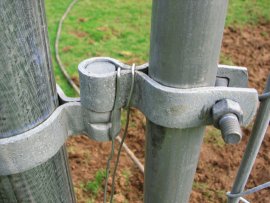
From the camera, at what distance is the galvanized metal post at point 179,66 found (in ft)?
1.86

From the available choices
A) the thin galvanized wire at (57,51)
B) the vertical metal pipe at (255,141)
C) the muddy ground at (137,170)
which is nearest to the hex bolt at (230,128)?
the vertical metal pipe at (255,141)

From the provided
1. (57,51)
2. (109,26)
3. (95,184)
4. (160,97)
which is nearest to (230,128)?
(160,97)

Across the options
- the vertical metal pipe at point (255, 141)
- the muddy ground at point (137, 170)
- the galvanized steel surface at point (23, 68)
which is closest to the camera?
the galvanized steel surface at point (23, 68)

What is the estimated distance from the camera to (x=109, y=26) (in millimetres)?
3600

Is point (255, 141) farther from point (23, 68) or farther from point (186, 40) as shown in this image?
point (23, 68)

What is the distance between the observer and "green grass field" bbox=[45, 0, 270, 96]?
315 centimetres

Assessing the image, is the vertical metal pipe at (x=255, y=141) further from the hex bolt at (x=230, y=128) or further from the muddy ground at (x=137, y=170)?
the muddy ground at (x=137, y=170)

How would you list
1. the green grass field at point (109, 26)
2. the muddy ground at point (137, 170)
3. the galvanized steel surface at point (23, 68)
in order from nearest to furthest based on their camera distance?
the galvanized steel surface at point (23, 68), the muddy ground at point (137, 170), the green grass field at point (109, 26)

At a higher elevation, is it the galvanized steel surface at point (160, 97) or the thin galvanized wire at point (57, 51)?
the galvanized steel surface at point (160, 97)

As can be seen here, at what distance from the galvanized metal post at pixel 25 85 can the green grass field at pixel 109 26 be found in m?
1.97

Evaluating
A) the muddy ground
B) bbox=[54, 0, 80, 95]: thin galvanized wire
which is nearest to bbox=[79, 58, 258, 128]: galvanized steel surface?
the muddy ground

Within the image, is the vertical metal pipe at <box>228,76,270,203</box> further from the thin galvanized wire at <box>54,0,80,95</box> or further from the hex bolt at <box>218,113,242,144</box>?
the thin galvanized wire at <box>54,0,80,95</box>

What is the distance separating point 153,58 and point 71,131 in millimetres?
273

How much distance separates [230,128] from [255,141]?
376 millimetres
